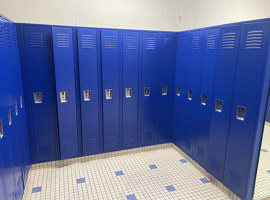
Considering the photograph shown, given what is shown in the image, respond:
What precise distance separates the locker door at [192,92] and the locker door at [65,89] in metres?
1.90

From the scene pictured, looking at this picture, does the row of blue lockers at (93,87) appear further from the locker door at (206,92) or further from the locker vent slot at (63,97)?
the locker door at (206,92)

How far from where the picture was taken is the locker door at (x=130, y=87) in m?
3.25

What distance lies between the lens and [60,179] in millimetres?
2867

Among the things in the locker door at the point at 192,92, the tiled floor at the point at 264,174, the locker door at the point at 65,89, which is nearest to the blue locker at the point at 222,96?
the locker door at the point at 192,92

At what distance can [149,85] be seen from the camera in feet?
11.5

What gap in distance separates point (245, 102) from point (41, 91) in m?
2.83

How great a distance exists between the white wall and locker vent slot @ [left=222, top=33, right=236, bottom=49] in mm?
1729

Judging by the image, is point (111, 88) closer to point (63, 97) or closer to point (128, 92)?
point (128, 92)

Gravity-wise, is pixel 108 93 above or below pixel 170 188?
above

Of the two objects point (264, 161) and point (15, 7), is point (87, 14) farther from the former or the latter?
point (264, 161)

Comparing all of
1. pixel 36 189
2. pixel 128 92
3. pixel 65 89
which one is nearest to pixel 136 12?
pixel 128 92

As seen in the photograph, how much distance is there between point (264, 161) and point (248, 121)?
5.31 feet

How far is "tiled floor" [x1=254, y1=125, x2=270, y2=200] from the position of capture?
100 inches

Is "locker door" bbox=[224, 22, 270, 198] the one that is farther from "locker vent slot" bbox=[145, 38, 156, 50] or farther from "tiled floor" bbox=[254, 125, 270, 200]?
"locker vent slot" bbox=[145, 38, 156, 50]
